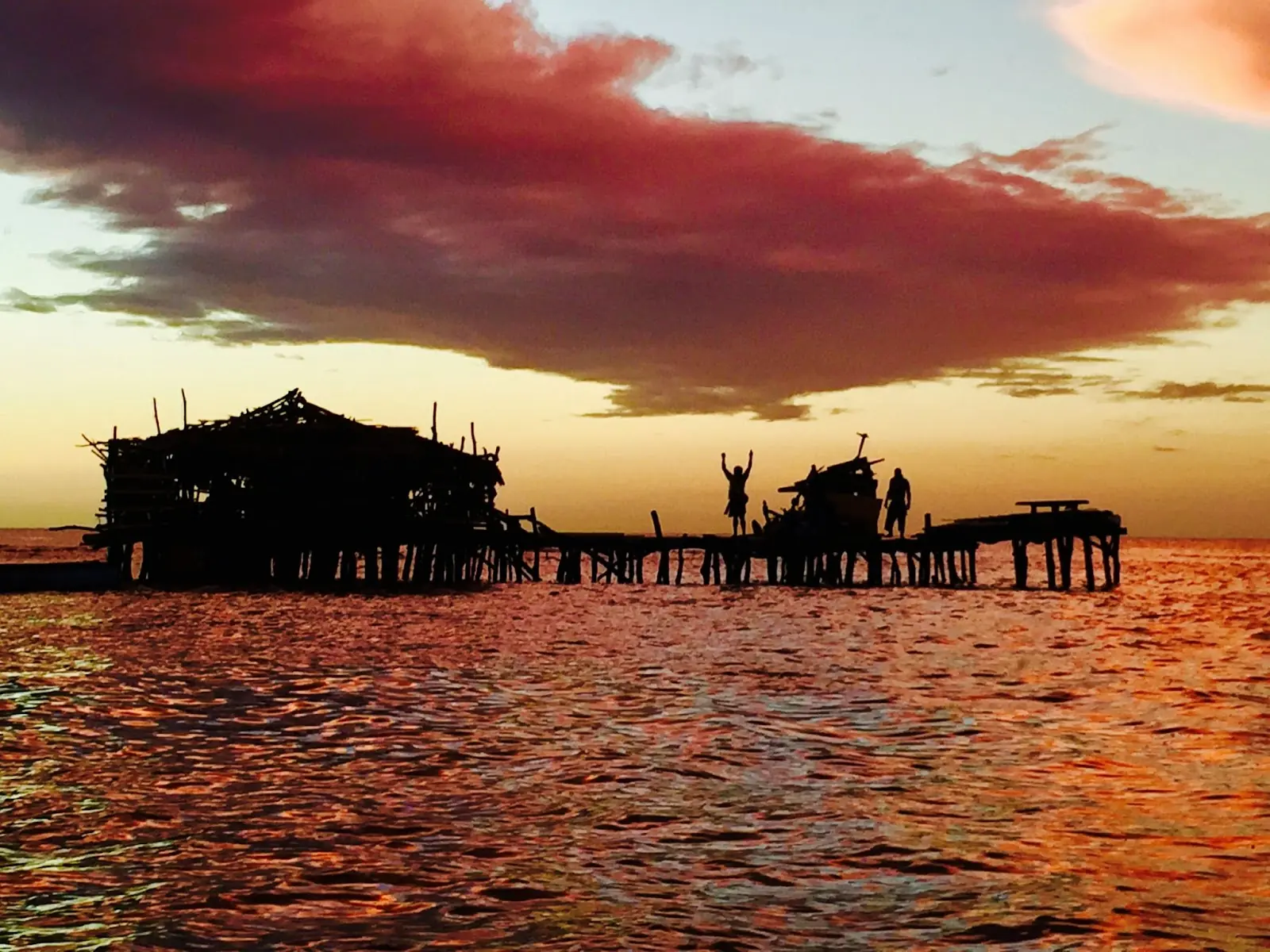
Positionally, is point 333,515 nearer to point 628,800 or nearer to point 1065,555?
point 1065,555

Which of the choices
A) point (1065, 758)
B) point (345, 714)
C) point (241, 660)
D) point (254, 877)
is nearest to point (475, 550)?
point (241, 660)

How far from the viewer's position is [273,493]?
44781 millimetres

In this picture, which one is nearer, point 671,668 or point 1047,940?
point 1047,940

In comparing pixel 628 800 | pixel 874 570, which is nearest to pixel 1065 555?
pixel 874 570

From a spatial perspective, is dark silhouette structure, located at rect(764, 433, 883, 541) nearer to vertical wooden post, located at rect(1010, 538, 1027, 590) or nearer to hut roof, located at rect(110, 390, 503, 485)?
vertical wooden post, located at rect(1010, 538, 1027, 590)

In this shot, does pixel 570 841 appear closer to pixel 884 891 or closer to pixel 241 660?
pixel 884 891

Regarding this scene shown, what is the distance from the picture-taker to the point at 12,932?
7230 millimetres

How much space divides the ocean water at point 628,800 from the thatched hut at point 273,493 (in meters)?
20.5

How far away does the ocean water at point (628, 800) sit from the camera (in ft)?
24.8

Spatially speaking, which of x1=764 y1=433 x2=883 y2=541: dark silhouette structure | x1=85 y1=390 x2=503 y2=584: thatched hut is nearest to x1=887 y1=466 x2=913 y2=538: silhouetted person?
x1=764 y1=433 x2=883 y2=541: dark silhouette structure

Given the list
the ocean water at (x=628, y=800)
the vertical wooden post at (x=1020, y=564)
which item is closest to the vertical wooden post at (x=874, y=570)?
the vertical wooden post at (x=1020, y=564)

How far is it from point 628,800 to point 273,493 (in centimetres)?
3617

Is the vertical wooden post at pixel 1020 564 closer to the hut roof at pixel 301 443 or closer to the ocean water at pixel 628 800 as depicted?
the hut roof at pixel 301 443

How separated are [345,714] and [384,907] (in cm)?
823
